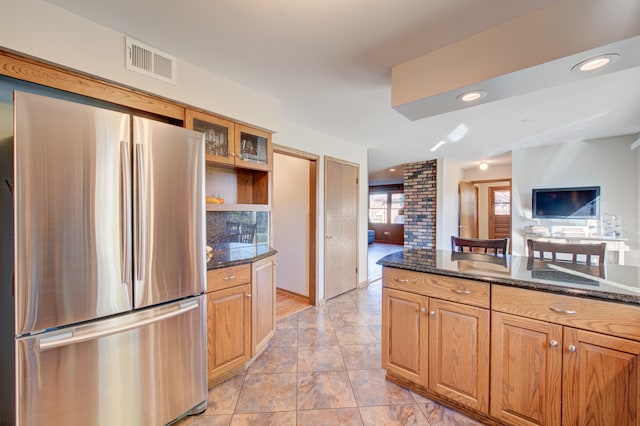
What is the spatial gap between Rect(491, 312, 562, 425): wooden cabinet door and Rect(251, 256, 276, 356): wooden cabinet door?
5.35ft

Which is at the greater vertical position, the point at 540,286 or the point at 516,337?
the point at 540,286

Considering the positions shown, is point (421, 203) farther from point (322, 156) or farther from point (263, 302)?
point (263, 302)

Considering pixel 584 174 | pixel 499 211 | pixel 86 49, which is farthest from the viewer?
pixel 499 211

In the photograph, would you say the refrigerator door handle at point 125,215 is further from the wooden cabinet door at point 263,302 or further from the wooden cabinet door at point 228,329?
the wooden cabinet door at point 263,302

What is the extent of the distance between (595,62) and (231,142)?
2.35 meters

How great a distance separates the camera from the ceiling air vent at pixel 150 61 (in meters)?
Answer: 1.61

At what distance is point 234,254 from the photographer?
7.14 ft

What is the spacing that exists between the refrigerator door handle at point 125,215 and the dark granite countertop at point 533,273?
5.14 ft

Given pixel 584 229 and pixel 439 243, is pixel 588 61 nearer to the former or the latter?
pixel 584 229

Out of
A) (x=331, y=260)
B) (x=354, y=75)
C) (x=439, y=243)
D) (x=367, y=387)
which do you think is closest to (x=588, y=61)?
(x=354, y=75)

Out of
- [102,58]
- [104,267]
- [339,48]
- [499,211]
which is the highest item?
[339,48]

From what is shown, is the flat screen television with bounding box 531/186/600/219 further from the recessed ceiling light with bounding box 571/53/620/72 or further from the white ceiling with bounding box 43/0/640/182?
the recessed ceiling light with bounding box 571/53/620/72

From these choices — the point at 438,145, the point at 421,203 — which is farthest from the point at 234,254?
the point at 421,203

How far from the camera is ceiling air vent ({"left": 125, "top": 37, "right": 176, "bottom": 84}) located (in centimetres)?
161
